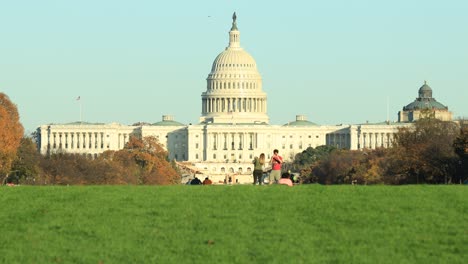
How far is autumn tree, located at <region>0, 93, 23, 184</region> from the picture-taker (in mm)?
93312

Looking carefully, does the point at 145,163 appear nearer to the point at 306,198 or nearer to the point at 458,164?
the point at 458,164

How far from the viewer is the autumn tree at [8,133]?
306 feet

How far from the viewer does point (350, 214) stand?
34094mm

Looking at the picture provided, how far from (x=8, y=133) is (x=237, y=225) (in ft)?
223

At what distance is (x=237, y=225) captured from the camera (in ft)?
108

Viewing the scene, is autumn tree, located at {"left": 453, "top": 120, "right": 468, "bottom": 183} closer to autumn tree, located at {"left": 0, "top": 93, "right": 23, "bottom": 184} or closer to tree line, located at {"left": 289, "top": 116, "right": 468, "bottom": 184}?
tree line, located at {"left": 289, "top": 116, "right": 468, "bottom": 184}

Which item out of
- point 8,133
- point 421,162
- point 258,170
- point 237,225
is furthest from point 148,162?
point 237,225

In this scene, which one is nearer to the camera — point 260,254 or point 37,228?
point 260,254

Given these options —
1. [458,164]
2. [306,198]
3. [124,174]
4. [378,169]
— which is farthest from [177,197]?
[124,174]

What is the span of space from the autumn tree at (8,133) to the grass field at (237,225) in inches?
2129

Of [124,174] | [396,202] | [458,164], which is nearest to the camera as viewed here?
[396,202]

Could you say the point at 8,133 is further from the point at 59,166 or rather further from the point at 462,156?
the point at 462,156

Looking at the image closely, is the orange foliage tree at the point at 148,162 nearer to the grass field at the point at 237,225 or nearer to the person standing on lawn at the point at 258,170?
the person standing on lawn at the point at 258,170

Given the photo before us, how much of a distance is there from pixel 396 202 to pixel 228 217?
4176mm
